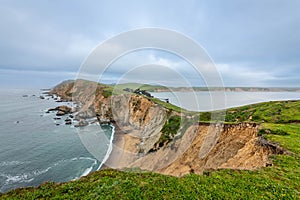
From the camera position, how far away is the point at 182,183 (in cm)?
820

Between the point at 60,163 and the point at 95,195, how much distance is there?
959 inches

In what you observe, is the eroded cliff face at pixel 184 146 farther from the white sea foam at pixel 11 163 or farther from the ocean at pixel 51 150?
the white sea foam at pixel 11 163

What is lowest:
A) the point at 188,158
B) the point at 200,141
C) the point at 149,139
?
the point at 149,139

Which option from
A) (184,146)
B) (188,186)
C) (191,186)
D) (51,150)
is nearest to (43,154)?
(51,150)

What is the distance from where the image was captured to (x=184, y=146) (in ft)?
74.3

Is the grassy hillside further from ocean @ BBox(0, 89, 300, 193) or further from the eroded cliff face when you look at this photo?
ocean @ BBox(0, 89, 300, 193)

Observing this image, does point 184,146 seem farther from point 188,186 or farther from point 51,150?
point 51,150

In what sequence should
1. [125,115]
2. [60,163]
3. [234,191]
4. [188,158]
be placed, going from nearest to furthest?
[234,191] < [188,158] < [60,163] < [125,115]

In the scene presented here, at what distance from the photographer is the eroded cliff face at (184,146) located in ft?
48.6

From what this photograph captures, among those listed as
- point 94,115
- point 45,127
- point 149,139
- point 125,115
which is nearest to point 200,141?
point 149,139

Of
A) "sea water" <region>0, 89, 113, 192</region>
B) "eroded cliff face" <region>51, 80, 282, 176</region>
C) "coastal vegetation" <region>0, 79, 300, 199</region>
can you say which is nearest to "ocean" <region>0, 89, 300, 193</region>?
"sea water" <region>0, 89, 113, 192</region>

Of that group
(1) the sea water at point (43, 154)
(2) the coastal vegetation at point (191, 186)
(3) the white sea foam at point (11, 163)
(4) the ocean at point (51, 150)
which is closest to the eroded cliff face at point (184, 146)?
(2) the coastal vegetation at point (191, 186)

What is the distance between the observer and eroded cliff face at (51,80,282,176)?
1481cm

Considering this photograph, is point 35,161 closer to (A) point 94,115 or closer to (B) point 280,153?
(B) point 280,153
